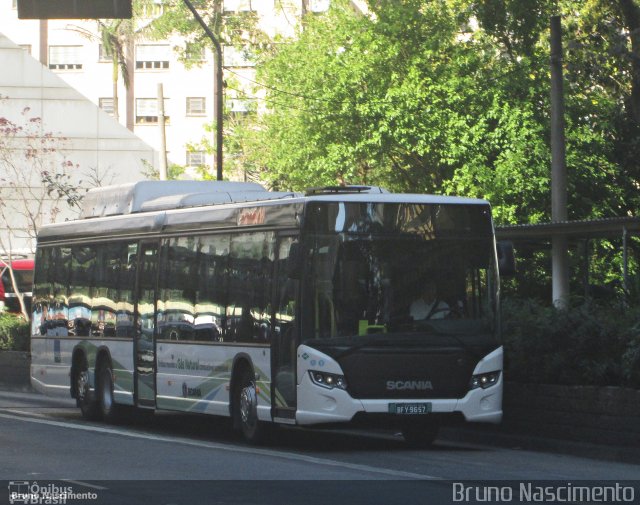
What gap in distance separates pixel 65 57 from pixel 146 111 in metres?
5.88

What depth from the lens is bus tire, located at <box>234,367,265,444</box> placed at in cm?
1723

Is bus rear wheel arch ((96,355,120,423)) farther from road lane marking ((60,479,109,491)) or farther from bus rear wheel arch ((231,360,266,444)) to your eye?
road lane marking ((60,479,109,491))

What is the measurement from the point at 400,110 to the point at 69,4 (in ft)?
79.4

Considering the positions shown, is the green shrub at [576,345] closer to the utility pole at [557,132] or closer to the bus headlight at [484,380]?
the bus headlight at [484,380]

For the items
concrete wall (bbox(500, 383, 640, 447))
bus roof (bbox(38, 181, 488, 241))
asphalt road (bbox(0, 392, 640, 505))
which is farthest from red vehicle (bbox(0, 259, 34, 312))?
concrete wall (bbox(500, 383, 640, 447))

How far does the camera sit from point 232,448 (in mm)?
16547

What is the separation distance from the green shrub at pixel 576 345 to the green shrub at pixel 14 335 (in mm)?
16619

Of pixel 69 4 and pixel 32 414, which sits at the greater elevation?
pixel 69 4

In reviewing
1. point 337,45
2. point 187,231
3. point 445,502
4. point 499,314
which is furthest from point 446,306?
point 337,45

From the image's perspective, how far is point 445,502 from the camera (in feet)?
37.0

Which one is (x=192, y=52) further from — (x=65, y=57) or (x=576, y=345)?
(x=576, y=345)

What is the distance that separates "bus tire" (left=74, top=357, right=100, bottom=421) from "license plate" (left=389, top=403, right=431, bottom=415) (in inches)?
286

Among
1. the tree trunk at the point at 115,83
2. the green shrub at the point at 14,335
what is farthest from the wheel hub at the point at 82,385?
the tree trunk at the point at 115,83

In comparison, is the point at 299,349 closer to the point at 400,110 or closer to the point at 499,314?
the point at 499,314
